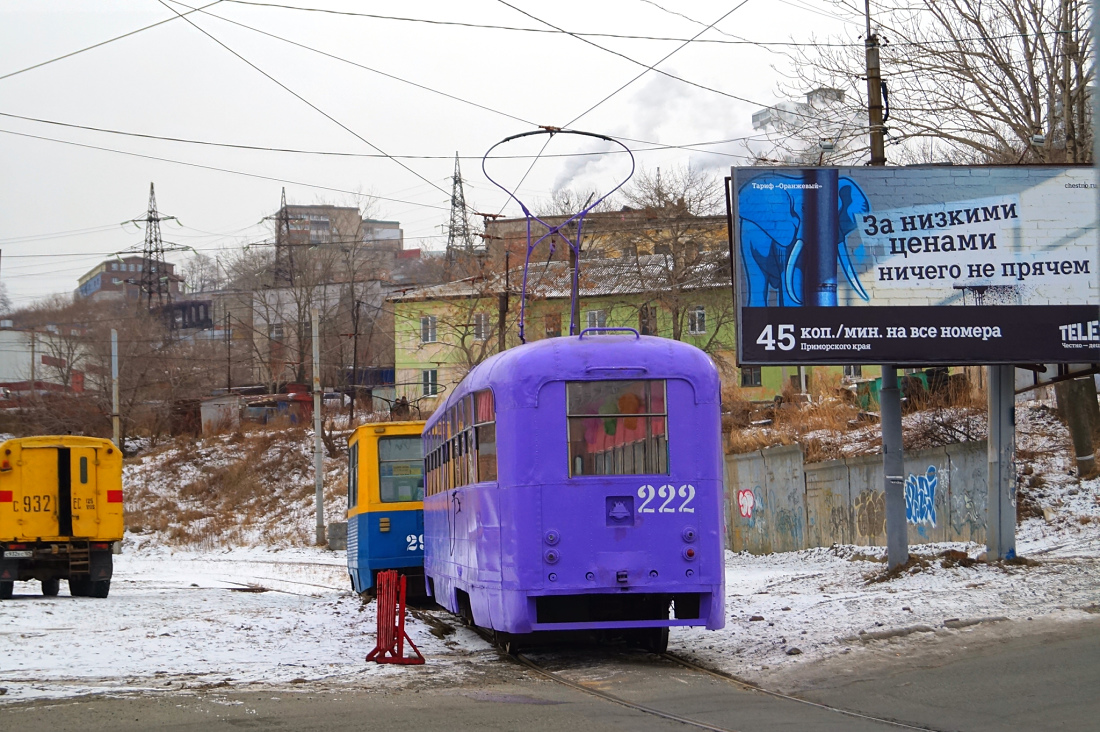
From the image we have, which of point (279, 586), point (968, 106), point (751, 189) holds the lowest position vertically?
point (279, 586)

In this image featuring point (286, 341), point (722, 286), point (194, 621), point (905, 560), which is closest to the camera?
point (194, 621)

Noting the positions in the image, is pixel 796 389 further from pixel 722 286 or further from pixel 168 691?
pixel 168 691

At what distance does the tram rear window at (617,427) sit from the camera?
10.7m

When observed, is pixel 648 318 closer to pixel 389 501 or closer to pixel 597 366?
pixel 389 501

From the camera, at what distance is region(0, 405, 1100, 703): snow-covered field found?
10.7 meters

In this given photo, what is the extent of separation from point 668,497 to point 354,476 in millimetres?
10335

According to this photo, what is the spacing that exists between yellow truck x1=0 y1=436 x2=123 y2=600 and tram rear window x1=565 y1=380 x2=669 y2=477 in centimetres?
1275

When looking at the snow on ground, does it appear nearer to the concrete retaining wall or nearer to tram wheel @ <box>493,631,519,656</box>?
tram wheel @ <box>493,631,519,656</box>

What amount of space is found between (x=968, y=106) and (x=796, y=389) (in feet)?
77.9

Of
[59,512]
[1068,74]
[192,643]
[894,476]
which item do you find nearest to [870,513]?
[894,476]

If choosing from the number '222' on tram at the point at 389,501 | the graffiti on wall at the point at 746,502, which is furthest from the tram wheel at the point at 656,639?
the graffiti on wall at the point at 746,502

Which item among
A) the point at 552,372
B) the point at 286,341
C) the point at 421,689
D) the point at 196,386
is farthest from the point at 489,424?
the point at 286,341

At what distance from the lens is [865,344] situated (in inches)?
604

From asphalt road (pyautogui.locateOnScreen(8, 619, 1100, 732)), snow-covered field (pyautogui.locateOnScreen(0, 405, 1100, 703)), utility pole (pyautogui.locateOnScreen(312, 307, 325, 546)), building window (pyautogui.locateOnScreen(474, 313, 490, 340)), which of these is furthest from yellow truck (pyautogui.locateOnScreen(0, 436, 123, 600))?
building window (pyautogui.locateOnScreen(474, 313, 490, 340))
